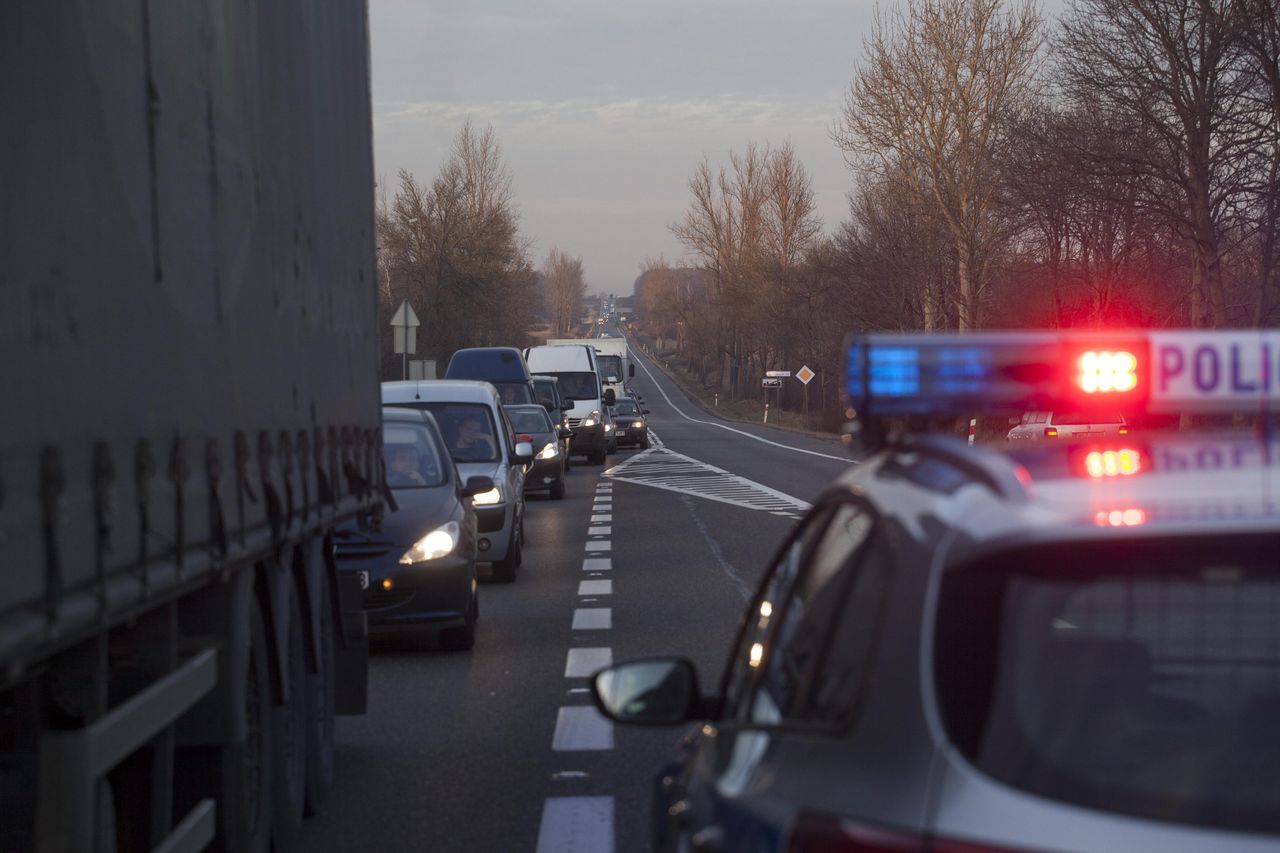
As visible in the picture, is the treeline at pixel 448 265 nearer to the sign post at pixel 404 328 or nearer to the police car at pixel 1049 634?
the sign post at pixel 404 328

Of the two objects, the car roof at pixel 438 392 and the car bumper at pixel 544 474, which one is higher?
the car roof at pixel 438 392

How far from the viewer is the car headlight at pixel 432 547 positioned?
35.6 feet

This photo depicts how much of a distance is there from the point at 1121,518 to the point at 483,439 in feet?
47.0

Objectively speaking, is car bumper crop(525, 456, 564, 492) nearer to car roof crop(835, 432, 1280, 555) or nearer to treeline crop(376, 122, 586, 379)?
car roof crop(835, 432, 1280, 555)

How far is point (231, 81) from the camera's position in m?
5.33

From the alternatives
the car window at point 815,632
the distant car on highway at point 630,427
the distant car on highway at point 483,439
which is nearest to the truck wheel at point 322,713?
the car window at point 815,632

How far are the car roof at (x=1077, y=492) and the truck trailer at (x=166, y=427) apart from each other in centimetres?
161

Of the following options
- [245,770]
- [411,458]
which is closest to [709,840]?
[245,770]

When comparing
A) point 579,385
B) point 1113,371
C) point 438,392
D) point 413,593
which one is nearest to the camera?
point 1113,371

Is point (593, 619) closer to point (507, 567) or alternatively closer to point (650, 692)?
point (507, 567)

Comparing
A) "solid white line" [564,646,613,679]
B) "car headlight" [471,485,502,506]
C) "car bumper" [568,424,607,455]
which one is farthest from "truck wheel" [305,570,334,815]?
"car bumper" [568,424,607,455]

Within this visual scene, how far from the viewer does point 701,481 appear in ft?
103

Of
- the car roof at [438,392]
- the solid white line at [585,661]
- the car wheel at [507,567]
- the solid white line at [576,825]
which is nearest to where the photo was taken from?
the solid white line at [576,825]

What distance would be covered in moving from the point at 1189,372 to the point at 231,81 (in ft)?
11.3
